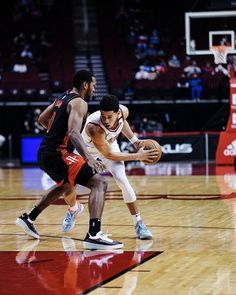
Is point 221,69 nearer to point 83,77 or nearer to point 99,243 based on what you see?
point 83,77

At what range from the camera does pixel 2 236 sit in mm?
8953

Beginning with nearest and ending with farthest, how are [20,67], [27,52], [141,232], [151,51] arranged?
1. [141,232]
2. [20,67]
3. [151,51]
4. [27,52]

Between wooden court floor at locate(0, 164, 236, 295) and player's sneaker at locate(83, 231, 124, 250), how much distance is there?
12 cm

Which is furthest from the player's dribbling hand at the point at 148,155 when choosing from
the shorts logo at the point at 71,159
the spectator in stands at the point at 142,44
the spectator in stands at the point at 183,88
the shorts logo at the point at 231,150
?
the spectator in stands at the point at 142,44

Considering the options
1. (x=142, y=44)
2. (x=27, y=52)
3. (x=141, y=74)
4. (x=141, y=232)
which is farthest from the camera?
(x=27, y=52)

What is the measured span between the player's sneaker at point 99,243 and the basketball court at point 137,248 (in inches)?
4.2

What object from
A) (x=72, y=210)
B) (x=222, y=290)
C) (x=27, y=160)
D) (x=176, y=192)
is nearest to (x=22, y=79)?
(x=27, y=160)

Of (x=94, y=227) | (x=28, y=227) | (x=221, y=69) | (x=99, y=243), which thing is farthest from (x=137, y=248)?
(x=221, y=69)

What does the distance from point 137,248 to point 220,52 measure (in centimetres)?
1195

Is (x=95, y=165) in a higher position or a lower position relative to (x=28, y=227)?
higher

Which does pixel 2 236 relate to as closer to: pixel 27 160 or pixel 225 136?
pixel 225 136

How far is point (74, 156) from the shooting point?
329 inches

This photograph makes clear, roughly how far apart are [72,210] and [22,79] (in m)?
19.0

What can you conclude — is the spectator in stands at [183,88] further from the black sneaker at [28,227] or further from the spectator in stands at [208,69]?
the black sneaker at [28,227]
